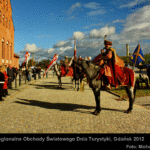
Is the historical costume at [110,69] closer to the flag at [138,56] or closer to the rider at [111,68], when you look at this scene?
the rider at [111,68]

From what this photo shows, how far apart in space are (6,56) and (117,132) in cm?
3484

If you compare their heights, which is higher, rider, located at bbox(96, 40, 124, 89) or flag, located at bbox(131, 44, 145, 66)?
flag, located at bbox(131, 44, 145, 66)

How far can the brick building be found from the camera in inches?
1210

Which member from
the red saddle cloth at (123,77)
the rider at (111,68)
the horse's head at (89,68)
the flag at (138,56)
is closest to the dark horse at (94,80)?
the horse's head at (89,68)

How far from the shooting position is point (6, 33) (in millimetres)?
32906

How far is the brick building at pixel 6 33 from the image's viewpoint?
30734 mm

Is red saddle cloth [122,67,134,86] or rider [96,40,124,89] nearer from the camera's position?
rider [96,40,124,89]

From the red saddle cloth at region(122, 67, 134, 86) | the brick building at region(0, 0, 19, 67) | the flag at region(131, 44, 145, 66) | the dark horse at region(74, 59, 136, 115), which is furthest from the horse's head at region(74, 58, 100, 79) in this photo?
the brick building at region(0, 0, 19, 67)

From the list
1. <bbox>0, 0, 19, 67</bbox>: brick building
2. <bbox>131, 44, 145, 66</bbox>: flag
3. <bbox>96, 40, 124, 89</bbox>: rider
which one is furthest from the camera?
<bbox>0, 0, 19, 67</bbox>: brick building

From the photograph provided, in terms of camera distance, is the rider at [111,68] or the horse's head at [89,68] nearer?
the rider at [111,68]

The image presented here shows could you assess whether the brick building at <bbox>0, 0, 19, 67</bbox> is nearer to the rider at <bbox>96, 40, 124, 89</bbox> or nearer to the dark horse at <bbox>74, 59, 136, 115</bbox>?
A: the dark horse at <bbox>74, 59, 136, 115</bbox>

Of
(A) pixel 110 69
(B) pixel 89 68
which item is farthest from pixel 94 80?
(A) pixel 110 69
